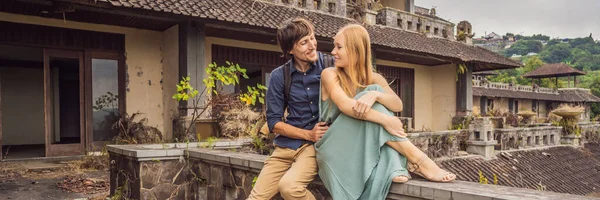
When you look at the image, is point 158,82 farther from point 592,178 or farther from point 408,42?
point 592,178

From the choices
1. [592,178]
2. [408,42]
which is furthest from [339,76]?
[592,178]

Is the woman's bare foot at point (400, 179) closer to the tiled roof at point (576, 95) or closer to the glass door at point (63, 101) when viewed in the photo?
the glass door at point (63, 101)

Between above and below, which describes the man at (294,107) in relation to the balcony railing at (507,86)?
below

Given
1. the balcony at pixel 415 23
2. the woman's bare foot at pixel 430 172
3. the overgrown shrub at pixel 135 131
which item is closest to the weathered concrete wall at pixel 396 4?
the balcony at pixel 415 23

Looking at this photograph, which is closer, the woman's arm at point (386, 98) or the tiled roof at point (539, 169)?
the woman's arm at point (386, 98)

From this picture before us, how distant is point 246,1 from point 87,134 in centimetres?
452

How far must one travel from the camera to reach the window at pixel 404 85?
48.1 ft

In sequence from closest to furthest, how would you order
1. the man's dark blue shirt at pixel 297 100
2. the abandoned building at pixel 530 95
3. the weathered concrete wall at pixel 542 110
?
the man's dark blue shirt at pixel 297 100 → the abandoned building at pixel 530 95 → the weathered concrete wall at pixel 542 110

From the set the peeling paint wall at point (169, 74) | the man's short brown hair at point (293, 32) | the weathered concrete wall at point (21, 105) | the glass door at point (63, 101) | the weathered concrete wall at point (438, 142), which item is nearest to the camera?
the man's short brown hair at point (293, 32)

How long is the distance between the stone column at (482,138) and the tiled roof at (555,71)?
26609 mm

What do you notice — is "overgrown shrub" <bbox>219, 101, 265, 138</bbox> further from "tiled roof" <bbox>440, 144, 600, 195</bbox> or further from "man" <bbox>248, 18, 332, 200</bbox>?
"tiled roof" <bbox>440, 144, 600, 195</bbox>

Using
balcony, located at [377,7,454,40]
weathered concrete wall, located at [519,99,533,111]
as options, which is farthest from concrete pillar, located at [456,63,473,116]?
weathered concrete wall, located at [519,99,533,111]

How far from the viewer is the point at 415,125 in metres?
15.5

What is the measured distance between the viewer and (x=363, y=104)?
7.79 ft
